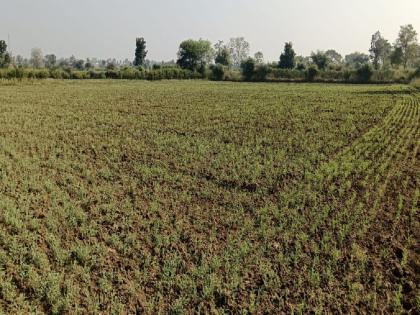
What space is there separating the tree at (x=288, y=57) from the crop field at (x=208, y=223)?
81.4 meters

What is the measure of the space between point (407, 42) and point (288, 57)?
29.7 m

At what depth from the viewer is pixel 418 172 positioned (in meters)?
12.5

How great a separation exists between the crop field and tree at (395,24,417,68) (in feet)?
289

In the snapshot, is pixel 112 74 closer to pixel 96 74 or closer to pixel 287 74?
pixel 96 74

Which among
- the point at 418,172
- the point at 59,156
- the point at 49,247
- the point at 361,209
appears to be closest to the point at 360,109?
the point at 418,172

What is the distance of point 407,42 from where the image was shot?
93.5 m

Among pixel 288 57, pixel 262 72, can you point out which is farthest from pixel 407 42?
pixel 262 72

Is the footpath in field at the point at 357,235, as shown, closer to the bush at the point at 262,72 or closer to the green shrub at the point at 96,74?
the green shrub at the point at 96,74

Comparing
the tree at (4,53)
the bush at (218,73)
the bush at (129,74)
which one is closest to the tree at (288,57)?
the bush at (218,73)

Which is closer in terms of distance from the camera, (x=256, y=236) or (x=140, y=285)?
(x=140, y=285)

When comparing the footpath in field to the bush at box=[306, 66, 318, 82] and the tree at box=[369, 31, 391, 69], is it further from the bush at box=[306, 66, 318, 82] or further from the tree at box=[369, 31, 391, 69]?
the tree at box=[369, 31, 391, 69]

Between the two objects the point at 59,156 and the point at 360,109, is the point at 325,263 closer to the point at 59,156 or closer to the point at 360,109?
the point at 59,156

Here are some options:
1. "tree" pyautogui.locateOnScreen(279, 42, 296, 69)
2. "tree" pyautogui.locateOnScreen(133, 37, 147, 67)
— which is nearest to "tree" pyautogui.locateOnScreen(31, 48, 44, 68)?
"tree" pyautogui.locateOnScreen(133, 37, 147, 67)

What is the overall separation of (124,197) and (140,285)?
155 inches
